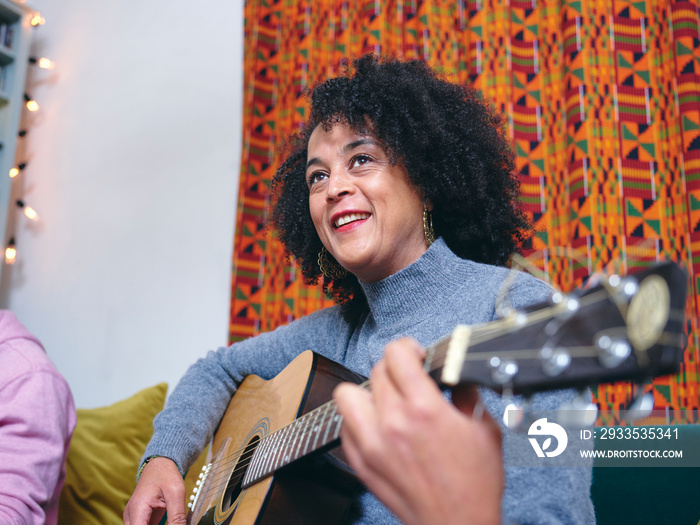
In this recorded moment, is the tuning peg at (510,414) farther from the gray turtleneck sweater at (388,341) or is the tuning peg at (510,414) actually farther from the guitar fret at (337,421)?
the guitar fret at (337,421)

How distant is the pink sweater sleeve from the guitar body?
0.34 meters

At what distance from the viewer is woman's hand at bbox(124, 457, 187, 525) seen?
105 centimetres

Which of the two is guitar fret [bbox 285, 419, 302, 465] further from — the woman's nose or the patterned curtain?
the patterned curtain

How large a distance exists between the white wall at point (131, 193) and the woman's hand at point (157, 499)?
3.03 ft

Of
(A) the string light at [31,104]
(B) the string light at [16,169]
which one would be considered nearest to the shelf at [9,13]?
(A) the string light at [31,104]

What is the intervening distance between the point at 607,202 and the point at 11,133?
231 centimetres

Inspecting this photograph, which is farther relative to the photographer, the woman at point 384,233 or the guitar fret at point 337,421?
the woman at point 384,233

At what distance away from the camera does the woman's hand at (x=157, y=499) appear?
1.05m

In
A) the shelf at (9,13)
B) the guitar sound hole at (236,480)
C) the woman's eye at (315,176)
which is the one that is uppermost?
the shelf at (9,13)

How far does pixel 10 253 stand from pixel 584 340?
104 inches

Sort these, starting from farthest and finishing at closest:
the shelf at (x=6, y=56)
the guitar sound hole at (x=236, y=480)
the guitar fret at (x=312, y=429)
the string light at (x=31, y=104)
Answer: the string light at (x=31, y=104)
the shelf at (x=6, y=56)
the guitar sound hole at (x=236, y=480)
the guitar fret at (x=312, y=429)

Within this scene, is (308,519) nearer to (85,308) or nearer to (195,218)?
(195,218)

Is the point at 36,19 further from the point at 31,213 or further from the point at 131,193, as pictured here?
the point at 131,193

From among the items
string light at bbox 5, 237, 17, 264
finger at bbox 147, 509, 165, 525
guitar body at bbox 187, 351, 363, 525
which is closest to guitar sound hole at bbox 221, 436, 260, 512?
guitar body at bbox 187, 351, 363, 525
